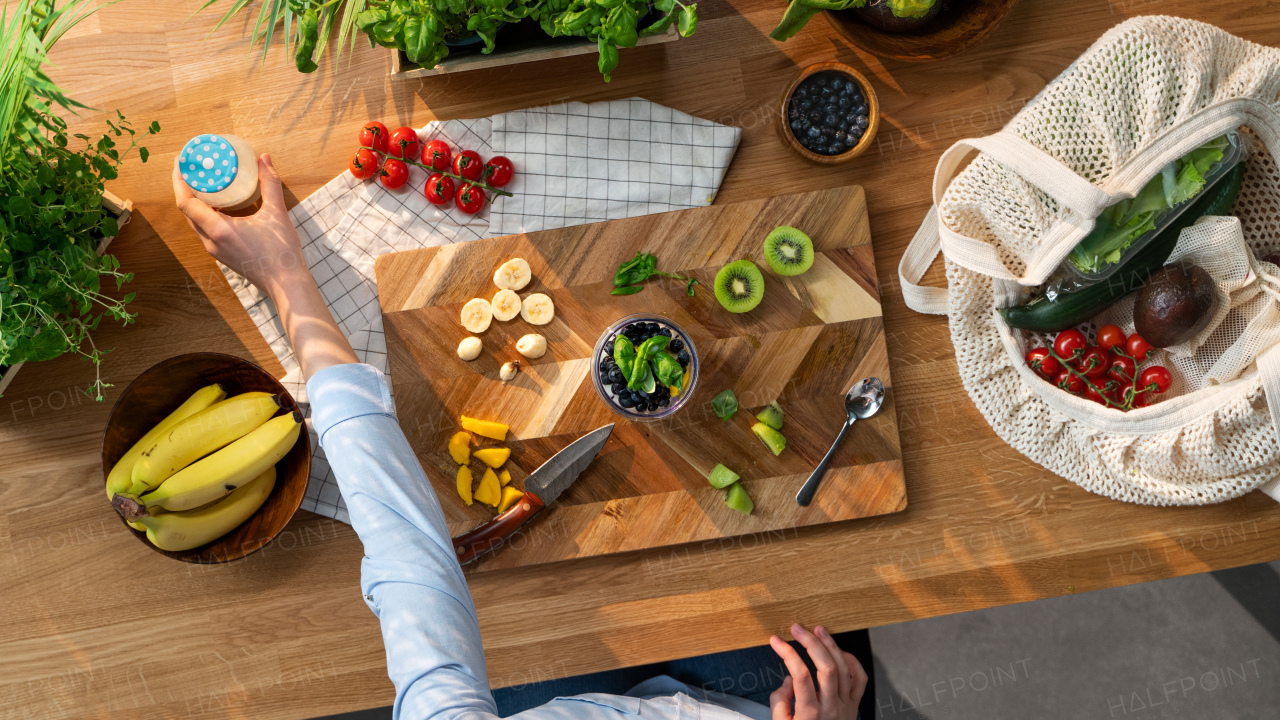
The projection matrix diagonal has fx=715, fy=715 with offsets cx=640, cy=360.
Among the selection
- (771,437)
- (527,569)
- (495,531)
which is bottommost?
(527,569)

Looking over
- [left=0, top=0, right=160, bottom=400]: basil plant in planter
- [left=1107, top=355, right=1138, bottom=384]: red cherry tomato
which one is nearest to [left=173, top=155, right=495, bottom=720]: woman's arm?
[left=0, top=0, right=160, bottom=400]: basil plant in planter

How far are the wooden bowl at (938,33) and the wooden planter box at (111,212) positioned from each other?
1.70 m

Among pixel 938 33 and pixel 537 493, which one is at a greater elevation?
pixel 938 33

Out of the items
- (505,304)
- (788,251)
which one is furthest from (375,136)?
(788,251)

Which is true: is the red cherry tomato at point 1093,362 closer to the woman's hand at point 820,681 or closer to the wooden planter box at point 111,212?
the woman's hand at point 820,681

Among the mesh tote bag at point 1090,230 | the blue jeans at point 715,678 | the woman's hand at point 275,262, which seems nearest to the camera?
the mesh tote bag at point 1090,230

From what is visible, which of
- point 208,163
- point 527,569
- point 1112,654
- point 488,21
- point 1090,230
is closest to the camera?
point 488,21

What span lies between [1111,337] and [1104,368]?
0.25ft

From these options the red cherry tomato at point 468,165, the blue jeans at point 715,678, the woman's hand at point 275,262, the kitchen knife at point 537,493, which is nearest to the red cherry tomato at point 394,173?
the red cherry tomato at point 468,165

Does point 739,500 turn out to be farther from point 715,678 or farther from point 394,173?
point 394,173

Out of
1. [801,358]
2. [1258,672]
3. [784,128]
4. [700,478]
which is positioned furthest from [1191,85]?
[1258,672]

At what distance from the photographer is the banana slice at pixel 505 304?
5.62ft

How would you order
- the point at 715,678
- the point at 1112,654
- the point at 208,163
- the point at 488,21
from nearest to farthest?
the point at 488,21 → the point at 208,163 → the point at 715,678 → the point at 1112,654

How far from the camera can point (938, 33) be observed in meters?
1.57
